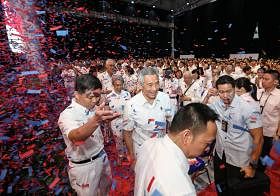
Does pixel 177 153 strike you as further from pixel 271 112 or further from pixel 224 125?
pixel 271 112

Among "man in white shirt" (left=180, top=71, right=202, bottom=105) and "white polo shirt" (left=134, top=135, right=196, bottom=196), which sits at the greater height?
"white polo shirt" (left=134, top=135, right=196, bottom=196)

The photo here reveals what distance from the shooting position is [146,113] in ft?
10.8

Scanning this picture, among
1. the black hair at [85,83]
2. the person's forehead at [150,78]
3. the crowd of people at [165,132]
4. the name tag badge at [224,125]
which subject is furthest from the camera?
the name tag badge at [224,125]

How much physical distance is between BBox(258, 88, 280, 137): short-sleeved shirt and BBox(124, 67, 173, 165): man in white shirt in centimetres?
233

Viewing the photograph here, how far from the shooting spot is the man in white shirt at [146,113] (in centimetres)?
326

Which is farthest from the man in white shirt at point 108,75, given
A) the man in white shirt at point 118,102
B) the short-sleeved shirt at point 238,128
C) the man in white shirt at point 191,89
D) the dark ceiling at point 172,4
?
the dark ceiling at point 172,4

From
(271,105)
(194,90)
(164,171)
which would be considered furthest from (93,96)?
(194,90)

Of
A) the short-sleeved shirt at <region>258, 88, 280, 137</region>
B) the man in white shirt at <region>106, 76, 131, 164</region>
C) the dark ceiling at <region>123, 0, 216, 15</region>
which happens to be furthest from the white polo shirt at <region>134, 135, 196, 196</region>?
the dark ceiling at <region>123, 0, 216, 15</region>

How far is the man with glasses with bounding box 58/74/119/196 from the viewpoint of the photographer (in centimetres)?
263

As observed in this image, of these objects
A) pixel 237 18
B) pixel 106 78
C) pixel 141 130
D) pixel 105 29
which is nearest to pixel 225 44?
pixel 237 18

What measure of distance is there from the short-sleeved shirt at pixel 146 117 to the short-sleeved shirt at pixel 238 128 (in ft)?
2.49

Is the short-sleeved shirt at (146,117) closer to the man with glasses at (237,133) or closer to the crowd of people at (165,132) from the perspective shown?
the crowd of people at (165,132)

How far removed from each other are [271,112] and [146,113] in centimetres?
276

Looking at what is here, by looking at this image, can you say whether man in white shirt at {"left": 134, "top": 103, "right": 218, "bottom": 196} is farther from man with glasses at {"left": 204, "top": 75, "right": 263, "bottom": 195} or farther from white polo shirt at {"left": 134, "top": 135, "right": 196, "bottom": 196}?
man with glasses at {"left": 204, "top": 75, "right": 263, "bottom": 195}
